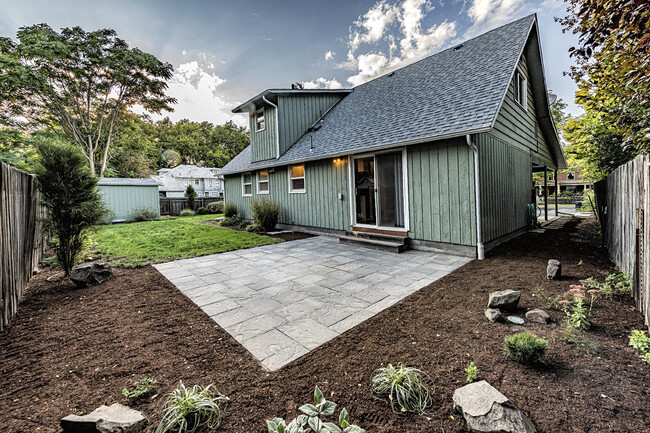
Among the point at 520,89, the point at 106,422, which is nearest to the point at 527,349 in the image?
the point at 106,422

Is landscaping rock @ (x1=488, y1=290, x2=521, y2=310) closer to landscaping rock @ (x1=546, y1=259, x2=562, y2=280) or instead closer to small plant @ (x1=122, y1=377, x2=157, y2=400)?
landscaping rock @ (x1=546, y1=259, x2=562, y2=280)

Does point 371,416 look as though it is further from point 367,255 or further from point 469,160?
point 469,160

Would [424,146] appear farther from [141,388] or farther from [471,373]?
[141,388]

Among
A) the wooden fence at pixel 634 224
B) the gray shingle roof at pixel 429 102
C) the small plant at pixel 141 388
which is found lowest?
the small plant at pixel 141 388

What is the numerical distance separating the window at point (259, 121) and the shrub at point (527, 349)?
10305 mm

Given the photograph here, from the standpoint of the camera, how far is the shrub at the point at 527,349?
1850mm

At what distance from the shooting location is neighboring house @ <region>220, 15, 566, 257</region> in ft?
17.5

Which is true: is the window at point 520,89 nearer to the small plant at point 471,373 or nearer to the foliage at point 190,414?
the small plant at point 471,373

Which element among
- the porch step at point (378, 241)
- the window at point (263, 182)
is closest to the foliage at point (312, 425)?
the porch step at point (378, 241)

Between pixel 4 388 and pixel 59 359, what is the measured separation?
344 mm

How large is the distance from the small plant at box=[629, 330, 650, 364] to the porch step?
3781 mm

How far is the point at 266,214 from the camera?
9359 mm

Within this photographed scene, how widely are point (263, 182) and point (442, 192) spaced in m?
7.35

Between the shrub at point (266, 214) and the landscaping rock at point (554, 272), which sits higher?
the shrub at point (266, 214)
